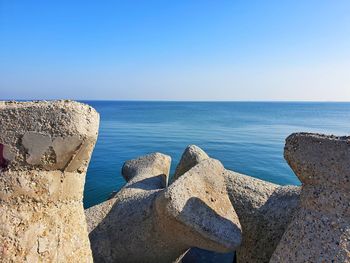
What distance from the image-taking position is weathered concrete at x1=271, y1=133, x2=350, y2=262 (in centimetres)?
272

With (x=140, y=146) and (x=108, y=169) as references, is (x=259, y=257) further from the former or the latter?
(x=140, y=146)

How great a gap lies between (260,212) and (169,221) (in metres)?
1.16

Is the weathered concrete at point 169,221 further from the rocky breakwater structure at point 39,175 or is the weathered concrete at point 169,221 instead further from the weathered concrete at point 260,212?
the rocky breakwater structure at point 39,175

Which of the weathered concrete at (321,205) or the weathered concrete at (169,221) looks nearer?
the weathered concrete at (321,205)

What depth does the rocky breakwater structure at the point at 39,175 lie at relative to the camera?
2426 mm

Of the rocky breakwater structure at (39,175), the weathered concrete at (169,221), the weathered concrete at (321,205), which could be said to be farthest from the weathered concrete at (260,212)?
the rocky breakwater structure at (39,175)

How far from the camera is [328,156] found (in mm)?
2859

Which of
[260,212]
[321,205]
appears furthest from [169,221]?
[321,205]

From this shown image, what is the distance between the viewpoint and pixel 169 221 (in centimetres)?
372

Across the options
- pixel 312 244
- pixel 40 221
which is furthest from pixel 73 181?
pixel 312 244

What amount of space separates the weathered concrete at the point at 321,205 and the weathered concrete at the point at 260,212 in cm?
89

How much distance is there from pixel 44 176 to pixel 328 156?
89.4 inches

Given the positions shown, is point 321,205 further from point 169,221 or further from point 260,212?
point 169,221

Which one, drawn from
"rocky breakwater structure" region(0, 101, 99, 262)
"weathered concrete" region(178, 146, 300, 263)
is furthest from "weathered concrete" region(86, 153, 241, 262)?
"rocky breakwater structure" region(0, 101, 99, 262)
